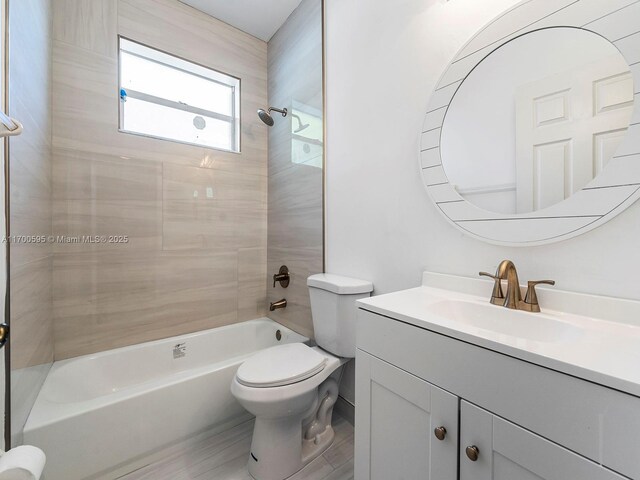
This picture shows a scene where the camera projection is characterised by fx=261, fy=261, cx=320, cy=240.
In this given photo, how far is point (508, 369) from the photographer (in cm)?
55

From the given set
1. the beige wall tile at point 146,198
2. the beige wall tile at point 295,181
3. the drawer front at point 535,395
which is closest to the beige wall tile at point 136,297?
the beige wall tile at point 146,198

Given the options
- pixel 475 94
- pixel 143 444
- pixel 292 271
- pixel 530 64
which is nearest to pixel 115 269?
pixel 143 444

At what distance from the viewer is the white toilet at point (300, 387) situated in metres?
1.12

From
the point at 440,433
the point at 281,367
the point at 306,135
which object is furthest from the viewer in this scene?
the point at 306,135

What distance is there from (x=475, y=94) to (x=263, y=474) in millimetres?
1809

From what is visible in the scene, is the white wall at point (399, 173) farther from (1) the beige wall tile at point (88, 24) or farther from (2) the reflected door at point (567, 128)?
(1) the beige wall tile at point (88, 24)

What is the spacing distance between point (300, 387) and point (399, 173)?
108cm

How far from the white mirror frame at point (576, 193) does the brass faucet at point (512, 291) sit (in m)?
0.11

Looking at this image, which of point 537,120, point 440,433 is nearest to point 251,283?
point 440,433

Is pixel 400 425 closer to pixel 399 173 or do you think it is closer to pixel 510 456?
pixel 510 456

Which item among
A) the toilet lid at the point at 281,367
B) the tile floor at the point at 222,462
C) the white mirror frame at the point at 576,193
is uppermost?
the white mirror frame at the point at 576,193

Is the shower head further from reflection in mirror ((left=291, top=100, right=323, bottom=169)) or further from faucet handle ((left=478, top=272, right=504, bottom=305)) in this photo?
faucet handle ((left=478, top=272, right=504, bottom=305))

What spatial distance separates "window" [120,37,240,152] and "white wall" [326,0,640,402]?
97cm

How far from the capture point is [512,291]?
0.84 metres
